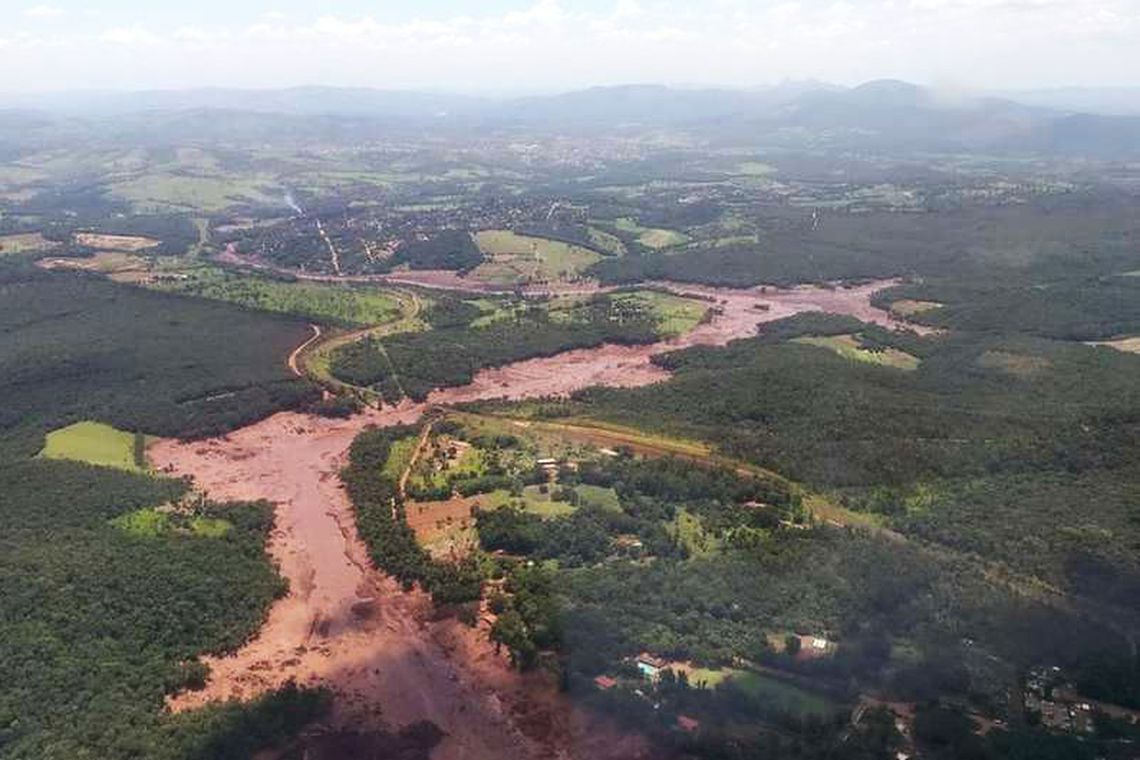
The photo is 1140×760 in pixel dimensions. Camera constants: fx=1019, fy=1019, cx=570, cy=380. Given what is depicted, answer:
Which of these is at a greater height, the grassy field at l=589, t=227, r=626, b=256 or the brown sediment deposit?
the grassy field at l=589, t=227, r=626, b=256

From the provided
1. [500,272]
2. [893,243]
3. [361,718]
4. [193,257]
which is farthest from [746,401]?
[193,257]

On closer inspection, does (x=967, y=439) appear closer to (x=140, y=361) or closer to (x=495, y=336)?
(x=495, y=336)

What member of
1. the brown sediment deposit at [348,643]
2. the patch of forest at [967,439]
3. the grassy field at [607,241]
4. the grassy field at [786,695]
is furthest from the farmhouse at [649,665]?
the grassy field at [607,241]

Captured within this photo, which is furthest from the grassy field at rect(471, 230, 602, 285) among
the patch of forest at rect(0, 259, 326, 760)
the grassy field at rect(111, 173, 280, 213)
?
the grassy field at rect(111, 173, 280, 213)

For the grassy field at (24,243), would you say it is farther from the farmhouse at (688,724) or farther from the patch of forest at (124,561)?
the farmhouse at (688,724)

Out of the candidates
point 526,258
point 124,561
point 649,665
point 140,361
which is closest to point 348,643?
point 124,561

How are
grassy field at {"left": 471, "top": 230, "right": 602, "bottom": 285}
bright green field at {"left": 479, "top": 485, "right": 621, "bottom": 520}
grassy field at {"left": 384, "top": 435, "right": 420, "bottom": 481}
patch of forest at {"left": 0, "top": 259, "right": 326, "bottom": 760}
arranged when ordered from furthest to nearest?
1. grassy field at {"left": 471, "top": 230, "right": 602, "bottom": 285}
2. grassy field at {"left": 384, "top": 435, "right": 420, "bottom": 481}
3. bright green field at {"left": 479, "top": 485, "right": 621, "bottom": 520}
4. patch of forest at {"left": 0, "top": 259, "right": 326, "bottom": 760}

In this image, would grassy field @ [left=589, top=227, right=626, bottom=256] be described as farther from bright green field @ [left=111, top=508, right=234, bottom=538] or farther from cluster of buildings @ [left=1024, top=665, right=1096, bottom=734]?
cluster of buildings @ [left=1024, top=665, right=1096, bottom=734]
